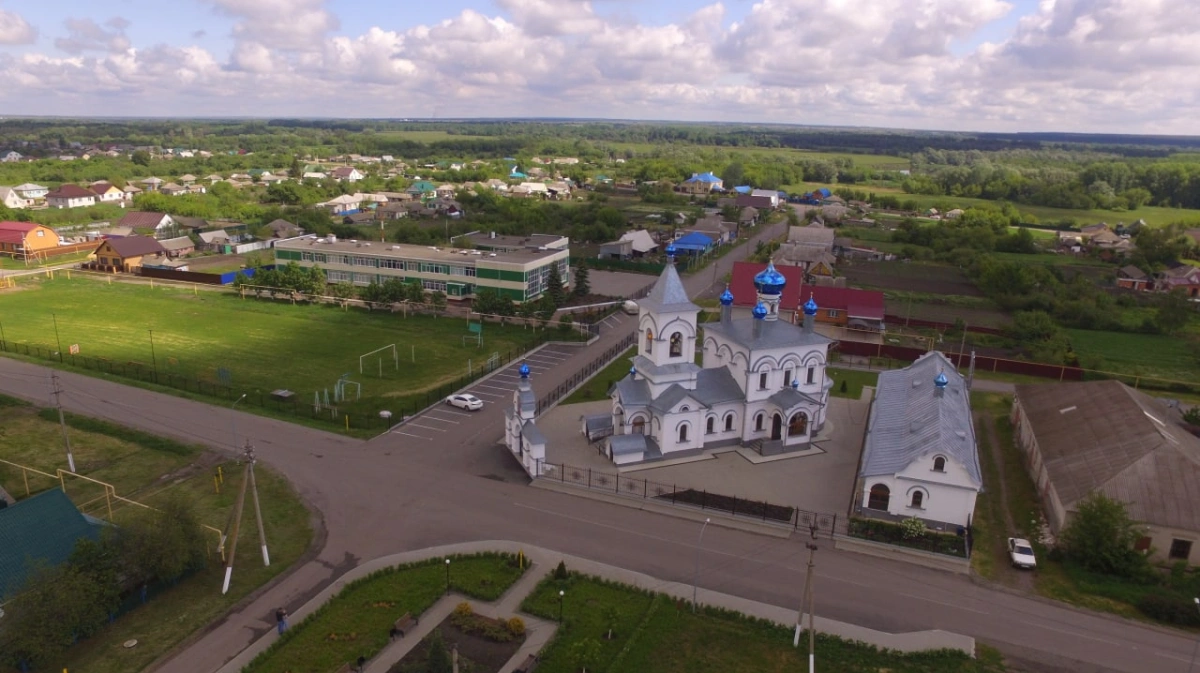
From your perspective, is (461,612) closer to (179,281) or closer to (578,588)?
(578,588)

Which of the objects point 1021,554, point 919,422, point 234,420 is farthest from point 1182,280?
point 234,420

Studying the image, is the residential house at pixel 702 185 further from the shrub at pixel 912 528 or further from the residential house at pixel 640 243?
the shrub at pixel 912 528

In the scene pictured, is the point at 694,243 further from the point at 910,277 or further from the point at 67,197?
the point at 67,197

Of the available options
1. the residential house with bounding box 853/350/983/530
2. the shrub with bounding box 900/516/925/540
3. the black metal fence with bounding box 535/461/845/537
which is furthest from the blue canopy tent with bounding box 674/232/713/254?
the shrub with bounding box 900/516/925/540

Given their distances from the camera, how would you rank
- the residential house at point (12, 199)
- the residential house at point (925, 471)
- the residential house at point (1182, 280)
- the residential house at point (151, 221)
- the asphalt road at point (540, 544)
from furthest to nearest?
the residential house at point (12, 199)
the residential house at point (151, 221)
the residential house at point (1182, 280)
the residential house at point (925, 471)
the asphalt road at point (540, 544)

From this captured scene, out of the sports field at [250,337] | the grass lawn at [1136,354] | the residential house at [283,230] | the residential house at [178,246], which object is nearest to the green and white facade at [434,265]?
the sports field at [250,337]

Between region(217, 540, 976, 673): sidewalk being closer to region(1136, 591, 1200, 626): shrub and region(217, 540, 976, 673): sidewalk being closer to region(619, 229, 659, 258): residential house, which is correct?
region(1136, 591, 1200, 626): shrub

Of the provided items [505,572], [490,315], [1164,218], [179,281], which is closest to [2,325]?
[179,281]
